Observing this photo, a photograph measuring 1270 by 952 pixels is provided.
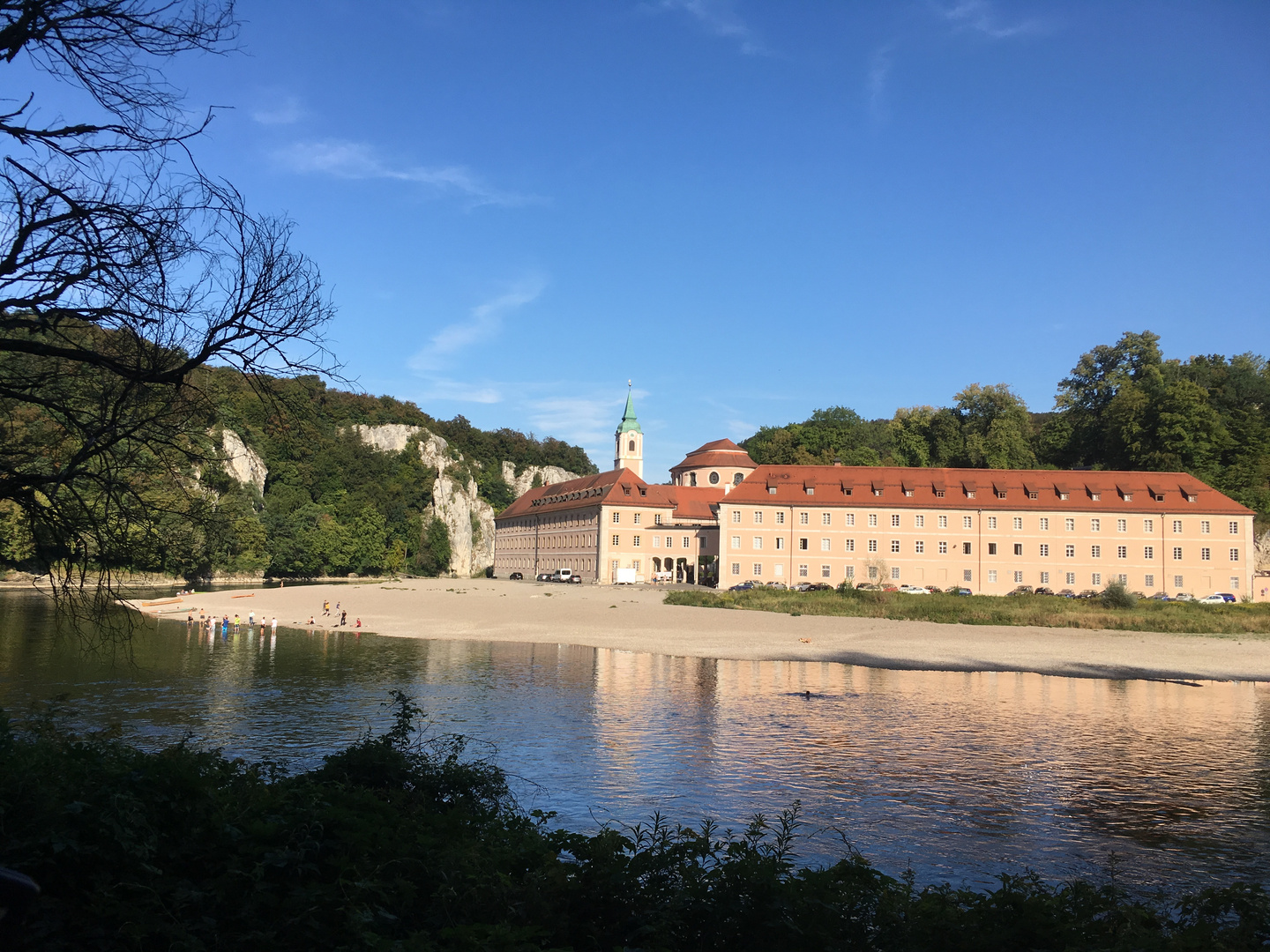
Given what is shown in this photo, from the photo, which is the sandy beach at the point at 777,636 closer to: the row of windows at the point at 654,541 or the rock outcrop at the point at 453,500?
the row of windows at the point at 654,541

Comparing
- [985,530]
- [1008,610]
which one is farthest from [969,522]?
[1008,610]

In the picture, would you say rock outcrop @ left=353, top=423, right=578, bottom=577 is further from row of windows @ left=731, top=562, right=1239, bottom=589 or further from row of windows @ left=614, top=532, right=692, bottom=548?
row of windows @ left=731, top=562, right=1239, bottom=589

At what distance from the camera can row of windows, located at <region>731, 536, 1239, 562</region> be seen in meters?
72.1

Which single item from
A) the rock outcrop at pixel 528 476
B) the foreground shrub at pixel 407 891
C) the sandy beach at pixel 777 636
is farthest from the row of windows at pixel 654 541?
the foreground shrub at pixel 407 891

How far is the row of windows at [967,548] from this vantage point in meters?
72.1

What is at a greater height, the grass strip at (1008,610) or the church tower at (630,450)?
the church tower at (630,450)

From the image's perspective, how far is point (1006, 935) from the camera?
632cm

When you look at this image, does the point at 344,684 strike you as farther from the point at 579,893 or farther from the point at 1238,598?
the point at 1238,598

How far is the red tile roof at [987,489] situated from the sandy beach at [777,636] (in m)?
22.8

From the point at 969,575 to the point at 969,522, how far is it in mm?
4308

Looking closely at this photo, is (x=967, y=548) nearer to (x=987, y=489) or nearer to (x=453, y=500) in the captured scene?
(x=987, y=489)

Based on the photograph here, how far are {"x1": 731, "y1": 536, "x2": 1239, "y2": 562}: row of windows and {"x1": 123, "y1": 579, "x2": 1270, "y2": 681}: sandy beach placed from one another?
1886cm

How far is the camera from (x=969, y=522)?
244ft

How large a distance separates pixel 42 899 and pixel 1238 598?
81002 mm
